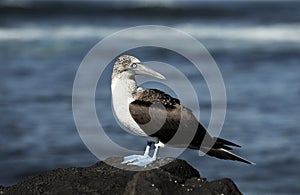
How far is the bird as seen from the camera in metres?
10.6

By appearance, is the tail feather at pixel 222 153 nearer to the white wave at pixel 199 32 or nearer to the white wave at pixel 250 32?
the white wave at pixel 199 32

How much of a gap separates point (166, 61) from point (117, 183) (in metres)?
30.2

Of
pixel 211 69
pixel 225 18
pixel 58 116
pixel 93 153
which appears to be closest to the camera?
pixel 93 153

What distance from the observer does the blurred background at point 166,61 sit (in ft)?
73.0

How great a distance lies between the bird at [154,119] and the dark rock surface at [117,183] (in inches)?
30.9

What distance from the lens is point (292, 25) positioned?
192 ft

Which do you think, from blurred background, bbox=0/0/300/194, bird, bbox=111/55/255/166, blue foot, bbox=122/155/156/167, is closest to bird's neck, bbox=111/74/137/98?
bird, bbox=111/55/255/166

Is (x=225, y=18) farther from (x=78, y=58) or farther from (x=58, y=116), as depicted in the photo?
(x=58, y=116)

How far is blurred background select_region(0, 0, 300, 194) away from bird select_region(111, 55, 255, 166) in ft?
30.1

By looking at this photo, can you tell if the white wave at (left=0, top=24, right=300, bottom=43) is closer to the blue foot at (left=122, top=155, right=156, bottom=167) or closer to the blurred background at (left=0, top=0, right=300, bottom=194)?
the blurred background at (left=0, top=0, right=300, bottom=194)

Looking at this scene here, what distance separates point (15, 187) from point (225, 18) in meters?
57.2

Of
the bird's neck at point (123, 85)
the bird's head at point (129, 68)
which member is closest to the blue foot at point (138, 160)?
the bird's neck at point (123, 85)

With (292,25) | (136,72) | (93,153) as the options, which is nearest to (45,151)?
(93,153)

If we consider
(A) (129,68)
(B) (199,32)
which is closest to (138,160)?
(A) (129,68)
